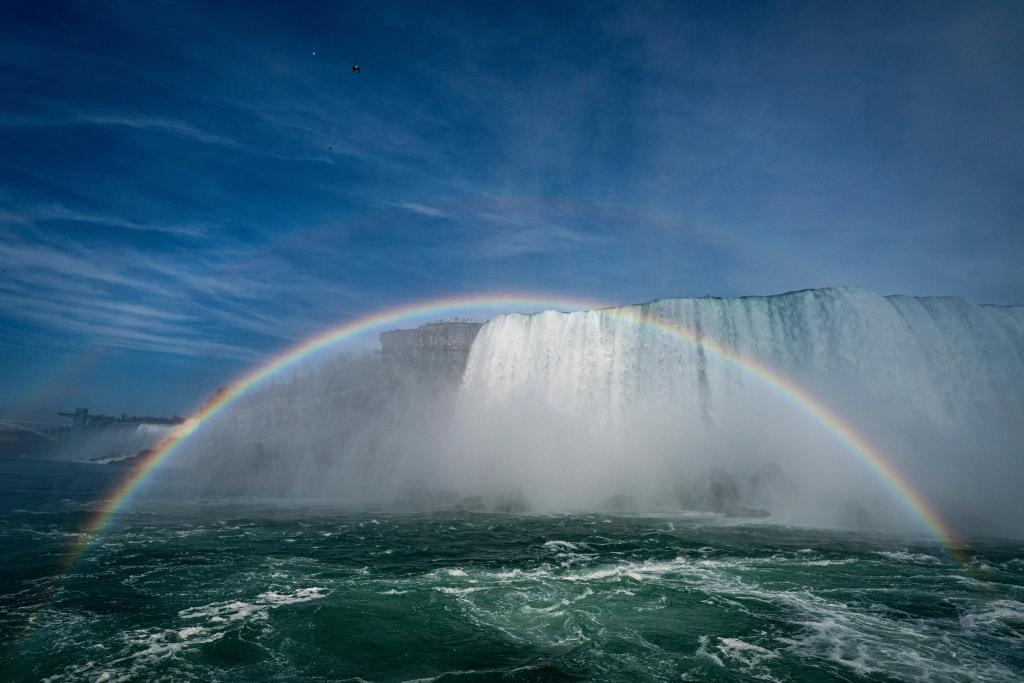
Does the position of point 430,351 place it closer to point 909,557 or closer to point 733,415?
point 733,415

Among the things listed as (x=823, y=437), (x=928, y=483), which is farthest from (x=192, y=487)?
(x=928, y=483)

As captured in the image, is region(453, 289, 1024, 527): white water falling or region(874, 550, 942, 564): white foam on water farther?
region(453, 289, 1024, 527): white water falling

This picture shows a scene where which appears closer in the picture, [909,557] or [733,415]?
[909,557]

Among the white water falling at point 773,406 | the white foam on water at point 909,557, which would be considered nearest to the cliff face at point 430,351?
the white water falling at point 773,406

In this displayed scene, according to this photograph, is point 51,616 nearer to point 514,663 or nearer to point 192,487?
point 514,663

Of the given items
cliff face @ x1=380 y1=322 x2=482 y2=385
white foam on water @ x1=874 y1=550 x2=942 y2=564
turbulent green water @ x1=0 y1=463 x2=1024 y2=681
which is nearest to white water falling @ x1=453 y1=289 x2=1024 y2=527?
white foam on water @ x1=874 y1=550 x2=942 y2=564

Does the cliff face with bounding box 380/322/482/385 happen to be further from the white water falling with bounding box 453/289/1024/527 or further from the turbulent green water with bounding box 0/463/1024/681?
the turbulent green water with bounding box 0/463/1024/681

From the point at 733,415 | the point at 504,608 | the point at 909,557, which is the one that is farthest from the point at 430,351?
the point at 504,608
